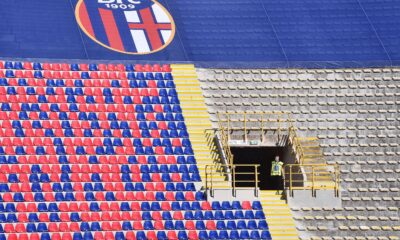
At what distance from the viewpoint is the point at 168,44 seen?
124ft

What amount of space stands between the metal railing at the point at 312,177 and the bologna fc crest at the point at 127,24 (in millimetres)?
6206

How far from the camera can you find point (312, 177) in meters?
32.7

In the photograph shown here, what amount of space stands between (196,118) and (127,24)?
465cm

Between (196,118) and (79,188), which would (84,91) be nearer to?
(196,118)

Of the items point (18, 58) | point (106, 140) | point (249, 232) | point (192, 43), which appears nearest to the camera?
point (249, 232)

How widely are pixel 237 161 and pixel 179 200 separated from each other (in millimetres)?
4335

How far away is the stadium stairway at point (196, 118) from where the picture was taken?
33438 millimetres

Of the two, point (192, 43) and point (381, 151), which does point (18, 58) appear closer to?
point (192, 43)

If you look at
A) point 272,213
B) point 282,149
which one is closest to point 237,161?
point 282,149

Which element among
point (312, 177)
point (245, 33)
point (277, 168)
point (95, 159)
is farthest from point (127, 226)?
point (245, 33)

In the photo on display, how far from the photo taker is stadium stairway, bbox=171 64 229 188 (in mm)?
33438

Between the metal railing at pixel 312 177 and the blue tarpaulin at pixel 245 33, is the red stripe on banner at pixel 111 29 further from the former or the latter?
the metal railing at pixel 312 177

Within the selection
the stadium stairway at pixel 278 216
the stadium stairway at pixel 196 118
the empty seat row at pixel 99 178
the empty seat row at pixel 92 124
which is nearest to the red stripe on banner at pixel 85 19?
the stadium stairway at pixel 196 118

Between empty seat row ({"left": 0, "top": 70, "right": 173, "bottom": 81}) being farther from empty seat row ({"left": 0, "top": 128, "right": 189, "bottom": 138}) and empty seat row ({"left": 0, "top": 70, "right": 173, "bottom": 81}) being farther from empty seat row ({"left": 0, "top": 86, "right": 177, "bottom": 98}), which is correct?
empty seat row ({"left": 0, "top": 128, "right": 189, "bottom": 138})
